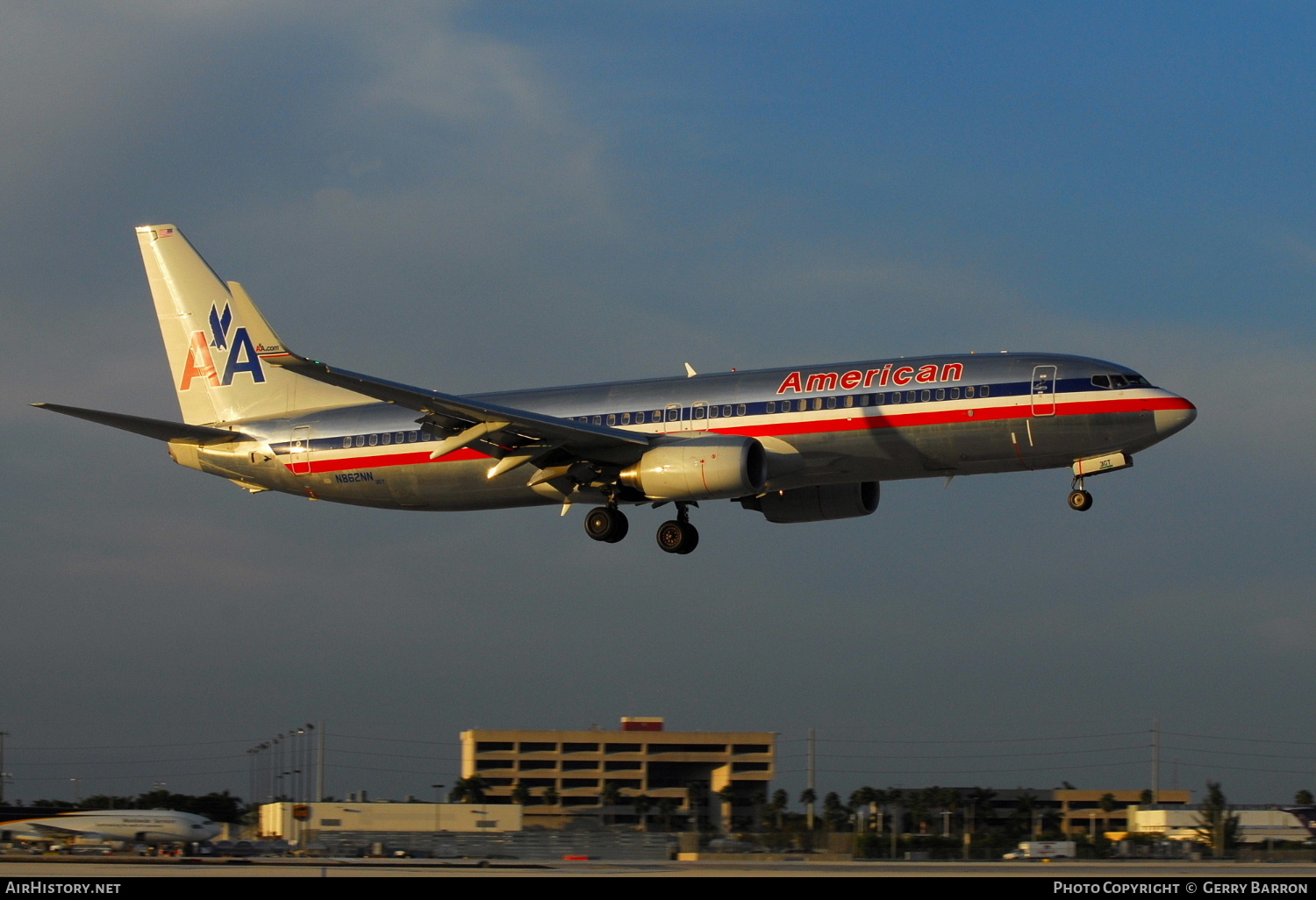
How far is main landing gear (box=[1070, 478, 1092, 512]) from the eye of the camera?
38125mm

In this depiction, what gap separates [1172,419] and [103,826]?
4668cm

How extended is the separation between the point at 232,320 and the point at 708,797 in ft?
271

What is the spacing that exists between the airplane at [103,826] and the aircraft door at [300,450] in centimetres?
2115

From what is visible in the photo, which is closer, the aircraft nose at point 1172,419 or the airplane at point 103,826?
the aircraft nose at point 1172,419

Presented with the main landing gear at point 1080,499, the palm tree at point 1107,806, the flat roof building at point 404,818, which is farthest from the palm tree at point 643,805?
the main landing gear at point 1080,499

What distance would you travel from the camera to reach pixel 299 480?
4781 centimetres

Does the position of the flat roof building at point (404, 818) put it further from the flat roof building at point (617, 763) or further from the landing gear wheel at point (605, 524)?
the flat roof building at point (617, 763)

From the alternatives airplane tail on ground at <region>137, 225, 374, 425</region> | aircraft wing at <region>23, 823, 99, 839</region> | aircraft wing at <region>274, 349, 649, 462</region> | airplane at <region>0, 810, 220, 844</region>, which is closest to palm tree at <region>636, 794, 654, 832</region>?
airplane at <region>0, 810, 220, 844</region>

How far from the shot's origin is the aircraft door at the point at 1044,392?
37.7 meters

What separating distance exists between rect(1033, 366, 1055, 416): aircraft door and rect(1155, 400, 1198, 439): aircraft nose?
8.86 feet

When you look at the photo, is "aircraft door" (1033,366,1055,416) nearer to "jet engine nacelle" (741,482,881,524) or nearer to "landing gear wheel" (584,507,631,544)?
"jet engine nacelle" (741,482,881,524)

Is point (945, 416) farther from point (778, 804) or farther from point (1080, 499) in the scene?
point (778, 804)
